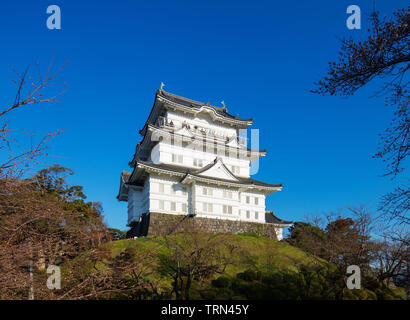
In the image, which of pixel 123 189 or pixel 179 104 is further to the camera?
pixel 123 189

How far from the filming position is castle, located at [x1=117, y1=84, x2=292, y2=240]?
2531 centimetres

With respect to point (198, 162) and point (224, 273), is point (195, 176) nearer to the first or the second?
point (198, 162)

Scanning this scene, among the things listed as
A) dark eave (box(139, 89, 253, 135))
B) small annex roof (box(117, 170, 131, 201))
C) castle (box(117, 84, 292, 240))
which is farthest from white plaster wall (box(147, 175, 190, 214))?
small annex roof (box(117, 170, 131, 201))

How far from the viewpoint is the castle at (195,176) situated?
2531 centimetres

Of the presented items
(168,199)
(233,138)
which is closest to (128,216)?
(168,199)

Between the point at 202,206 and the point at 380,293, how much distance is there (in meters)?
15.1

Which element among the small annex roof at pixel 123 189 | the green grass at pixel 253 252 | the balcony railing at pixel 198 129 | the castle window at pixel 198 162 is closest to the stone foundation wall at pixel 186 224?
the green grass at pixel 253 252

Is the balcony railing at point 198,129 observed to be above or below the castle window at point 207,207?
above

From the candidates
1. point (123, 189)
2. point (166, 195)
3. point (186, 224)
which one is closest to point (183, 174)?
point (166, 195)

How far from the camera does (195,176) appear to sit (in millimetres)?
24844

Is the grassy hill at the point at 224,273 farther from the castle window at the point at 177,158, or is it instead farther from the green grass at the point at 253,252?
the castle window at the point at 177,158
